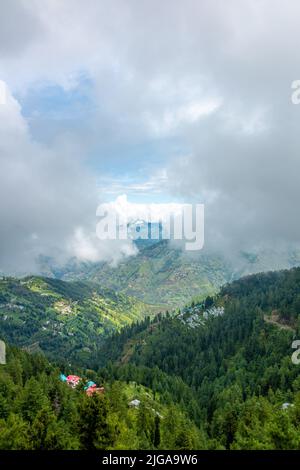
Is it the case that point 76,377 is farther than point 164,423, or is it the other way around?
point 76,377

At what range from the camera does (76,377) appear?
179125 millimetres

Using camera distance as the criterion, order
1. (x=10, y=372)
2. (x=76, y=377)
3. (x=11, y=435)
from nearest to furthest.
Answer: (x=11, y=435) → (x=10, y=372) → (x=76, y=377)

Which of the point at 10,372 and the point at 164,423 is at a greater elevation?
the point at 10,372

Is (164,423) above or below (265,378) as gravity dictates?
below

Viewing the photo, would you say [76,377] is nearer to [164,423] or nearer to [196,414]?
[196,414]

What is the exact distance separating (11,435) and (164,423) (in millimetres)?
50079

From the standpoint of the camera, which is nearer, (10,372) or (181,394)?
(10,372)

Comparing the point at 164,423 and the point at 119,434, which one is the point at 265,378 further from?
A: the point at 119,434
